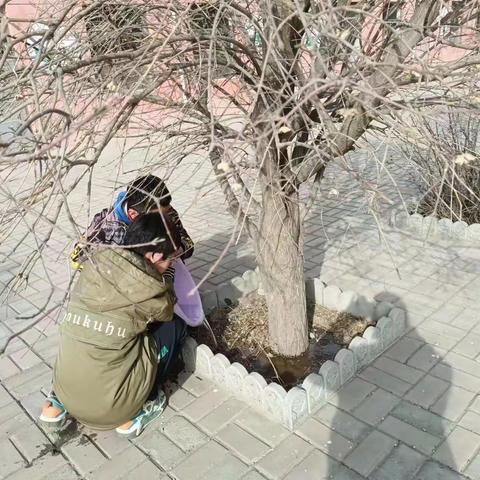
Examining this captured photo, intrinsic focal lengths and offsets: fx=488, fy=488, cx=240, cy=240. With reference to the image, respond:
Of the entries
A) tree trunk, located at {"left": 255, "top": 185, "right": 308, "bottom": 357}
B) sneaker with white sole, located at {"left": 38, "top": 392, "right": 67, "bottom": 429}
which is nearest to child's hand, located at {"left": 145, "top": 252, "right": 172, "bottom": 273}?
tree trunk, located at {"left": 255, "top": 185, "right": 308, "bottom": 357}

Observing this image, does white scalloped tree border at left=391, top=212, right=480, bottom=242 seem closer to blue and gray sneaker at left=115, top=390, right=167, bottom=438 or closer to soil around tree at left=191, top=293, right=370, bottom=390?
soil around tree at left=191, top=293, right=370, bottom=390

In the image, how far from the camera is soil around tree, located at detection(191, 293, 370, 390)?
2.98 metres

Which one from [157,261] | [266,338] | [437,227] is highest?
[157,261]

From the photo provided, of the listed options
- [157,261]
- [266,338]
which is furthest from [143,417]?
[266,338]

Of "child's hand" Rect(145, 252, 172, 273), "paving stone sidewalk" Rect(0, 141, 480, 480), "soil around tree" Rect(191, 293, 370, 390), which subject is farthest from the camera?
"soil around tree" Rect(191, 293, 370, 390)

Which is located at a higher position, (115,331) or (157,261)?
(157,261)

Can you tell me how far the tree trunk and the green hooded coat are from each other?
67 centimetres

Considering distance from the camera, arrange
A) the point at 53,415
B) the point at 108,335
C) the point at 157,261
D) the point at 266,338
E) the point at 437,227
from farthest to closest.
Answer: the point at 437,227 < the point at 266,338 < the point at 53,415 < the point at 157,261 < the point at 108,335

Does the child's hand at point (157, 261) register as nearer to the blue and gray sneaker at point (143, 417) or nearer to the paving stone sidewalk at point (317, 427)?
the paving stone sidewalk at point (317, 427)

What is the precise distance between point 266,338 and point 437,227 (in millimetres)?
2388

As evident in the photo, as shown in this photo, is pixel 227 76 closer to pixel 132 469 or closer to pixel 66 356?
pixel 66 356

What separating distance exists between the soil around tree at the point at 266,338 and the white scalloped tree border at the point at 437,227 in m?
1.54

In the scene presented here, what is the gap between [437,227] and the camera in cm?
470

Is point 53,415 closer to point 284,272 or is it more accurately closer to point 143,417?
point 143,417
